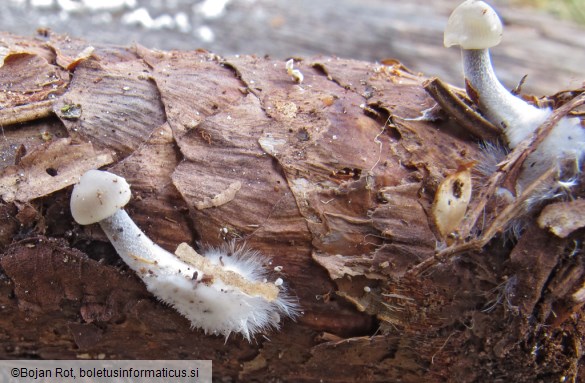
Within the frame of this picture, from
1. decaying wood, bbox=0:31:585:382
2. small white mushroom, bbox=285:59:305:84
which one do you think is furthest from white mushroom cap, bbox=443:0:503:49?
small white mushroom, bbox=285:59:305:84

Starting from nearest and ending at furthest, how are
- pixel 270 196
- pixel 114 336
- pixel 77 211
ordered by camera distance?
pixel 77 211 → pixel 270 196 → pixel 114 336

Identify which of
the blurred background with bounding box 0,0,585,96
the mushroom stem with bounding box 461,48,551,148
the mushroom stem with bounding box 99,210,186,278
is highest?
the mushroom stem with bounding box 461,48,551,148

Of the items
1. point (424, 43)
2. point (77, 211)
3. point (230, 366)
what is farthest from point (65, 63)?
point (424, 43)

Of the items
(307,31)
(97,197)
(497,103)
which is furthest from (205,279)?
(307,31)

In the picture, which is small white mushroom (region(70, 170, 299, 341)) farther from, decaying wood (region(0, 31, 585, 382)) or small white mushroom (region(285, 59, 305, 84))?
small white mushroom (region(285, 59, 305, 84))

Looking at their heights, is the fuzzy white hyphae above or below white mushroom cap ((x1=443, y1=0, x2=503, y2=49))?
below

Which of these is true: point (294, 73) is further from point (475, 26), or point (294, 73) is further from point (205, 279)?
point (205, 279)

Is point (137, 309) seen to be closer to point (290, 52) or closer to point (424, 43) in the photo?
point (290, 52)
